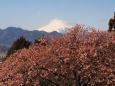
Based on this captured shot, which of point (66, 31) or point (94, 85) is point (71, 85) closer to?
point (94, 85)

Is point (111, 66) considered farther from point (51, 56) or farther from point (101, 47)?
point (51, 56)

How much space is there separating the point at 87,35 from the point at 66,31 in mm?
1963

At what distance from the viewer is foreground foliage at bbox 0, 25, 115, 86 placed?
28.1 metres

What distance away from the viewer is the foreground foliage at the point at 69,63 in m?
28.1

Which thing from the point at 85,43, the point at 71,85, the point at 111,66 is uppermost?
the point at 85,43

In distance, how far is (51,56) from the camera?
28.8 metres

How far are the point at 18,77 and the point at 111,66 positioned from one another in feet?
26.7

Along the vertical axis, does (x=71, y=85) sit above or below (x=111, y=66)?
below

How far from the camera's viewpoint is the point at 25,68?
1168 inches

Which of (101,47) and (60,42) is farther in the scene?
(60,42)

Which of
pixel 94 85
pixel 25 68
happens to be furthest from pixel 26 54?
pixel 94 85

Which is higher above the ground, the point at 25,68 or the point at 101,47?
the point at 101,47

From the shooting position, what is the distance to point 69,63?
93.1 ft

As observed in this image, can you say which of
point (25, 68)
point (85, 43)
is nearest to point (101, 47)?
point (85, 43)
